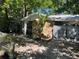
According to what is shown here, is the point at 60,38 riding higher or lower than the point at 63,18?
lower

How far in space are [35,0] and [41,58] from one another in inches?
630

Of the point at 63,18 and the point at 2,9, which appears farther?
the point at 2,9

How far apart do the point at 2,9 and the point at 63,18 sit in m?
10.3

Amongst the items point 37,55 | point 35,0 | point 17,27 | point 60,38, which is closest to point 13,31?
point 17,27

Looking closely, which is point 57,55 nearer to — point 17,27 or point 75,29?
point 75,29

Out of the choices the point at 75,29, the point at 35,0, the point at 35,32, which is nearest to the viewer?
the point at 75,29

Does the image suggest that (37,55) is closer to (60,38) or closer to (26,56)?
(26,56)

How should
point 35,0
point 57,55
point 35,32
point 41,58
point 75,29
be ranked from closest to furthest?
point 41,58 → point 57,55 → point 75,29 → point 35,32 → point 35,0

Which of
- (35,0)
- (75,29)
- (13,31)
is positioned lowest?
(13,31)

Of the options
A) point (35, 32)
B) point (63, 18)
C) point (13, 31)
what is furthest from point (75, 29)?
point (13, 31)

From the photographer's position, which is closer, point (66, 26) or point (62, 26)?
point (66, 26)

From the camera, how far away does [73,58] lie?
42.8 ft

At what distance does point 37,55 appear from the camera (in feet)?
44.4

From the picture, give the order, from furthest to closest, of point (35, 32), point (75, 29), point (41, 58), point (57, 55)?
point (35, 32) < point (75, 29) < point (57, 55) < point (41, 58)
